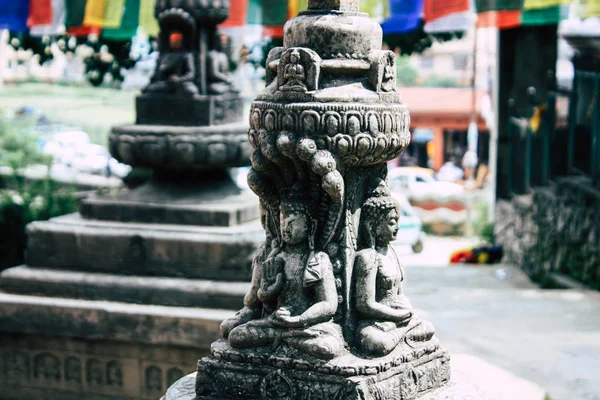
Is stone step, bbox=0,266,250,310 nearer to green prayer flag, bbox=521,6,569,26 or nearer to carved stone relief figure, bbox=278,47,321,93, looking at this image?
carved stone relief figure, bbox=278,47,321,93

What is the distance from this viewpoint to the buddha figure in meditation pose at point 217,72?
301 inches

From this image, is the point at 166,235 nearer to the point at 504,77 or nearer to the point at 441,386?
the point at 441,386

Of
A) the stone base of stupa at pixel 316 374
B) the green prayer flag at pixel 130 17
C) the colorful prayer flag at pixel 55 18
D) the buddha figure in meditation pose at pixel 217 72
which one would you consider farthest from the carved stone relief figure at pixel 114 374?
the colorful prayer flag at pixel 55 18

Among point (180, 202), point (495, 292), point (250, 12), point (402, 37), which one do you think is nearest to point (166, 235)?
point (180, 202)

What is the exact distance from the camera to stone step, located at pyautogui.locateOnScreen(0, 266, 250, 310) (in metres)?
6.65

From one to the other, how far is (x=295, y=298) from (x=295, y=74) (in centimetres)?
99

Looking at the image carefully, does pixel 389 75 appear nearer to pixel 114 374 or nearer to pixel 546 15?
pixel 114 374

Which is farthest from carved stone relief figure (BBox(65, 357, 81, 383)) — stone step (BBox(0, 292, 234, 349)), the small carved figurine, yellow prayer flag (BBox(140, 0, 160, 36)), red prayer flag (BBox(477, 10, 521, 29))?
red prayer flag (BBox(477, 10, 521, 29))

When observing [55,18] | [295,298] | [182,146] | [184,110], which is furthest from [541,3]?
[295,298]

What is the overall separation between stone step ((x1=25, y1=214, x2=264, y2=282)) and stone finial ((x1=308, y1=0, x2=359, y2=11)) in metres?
2.54

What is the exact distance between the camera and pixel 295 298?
4270mm

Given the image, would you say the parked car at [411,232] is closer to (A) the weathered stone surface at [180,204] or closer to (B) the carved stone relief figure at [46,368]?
(A) the weathered stone surface at [180,204]

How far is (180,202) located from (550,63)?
345 inches

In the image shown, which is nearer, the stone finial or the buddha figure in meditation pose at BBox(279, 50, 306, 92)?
the buddha figure in meditation pose at BBox(279, 50, 306, 92)
